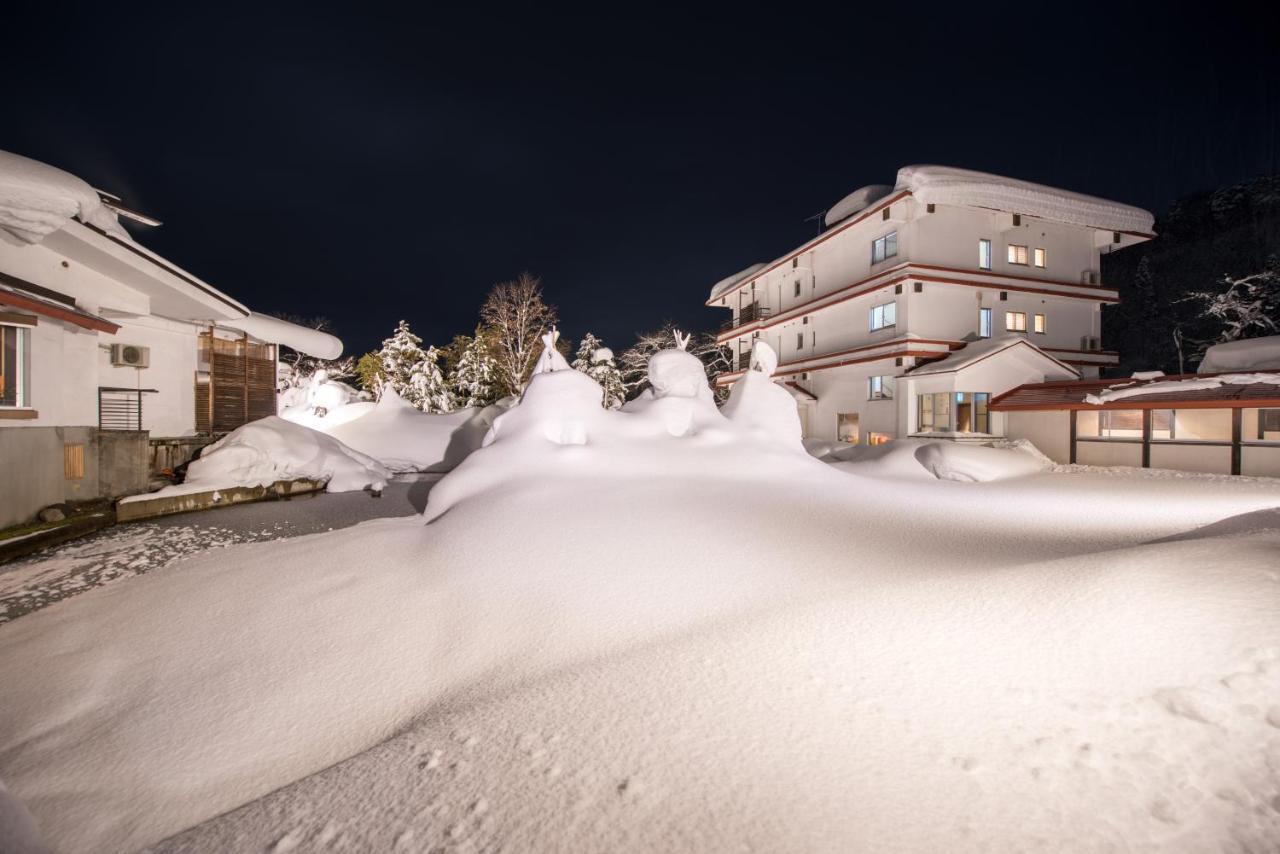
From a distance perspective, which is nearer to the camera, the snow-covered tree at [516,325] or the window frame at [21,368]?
the window frame at [21,368]

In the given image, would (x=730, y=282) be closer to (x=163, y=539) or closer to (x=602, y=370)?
(x=602, y=370)

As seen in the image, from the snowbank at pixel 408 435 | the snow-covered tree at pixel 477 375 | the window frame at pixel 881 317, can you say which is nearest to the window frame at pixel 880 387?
the window frame at pixel 881 317

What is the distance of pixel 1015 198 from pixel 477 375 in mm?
28544

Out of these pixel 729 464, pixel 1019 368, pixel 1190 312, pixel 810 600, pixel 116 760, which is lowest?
pixel 116 760

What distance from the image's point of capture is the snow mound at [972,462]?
14406 mm

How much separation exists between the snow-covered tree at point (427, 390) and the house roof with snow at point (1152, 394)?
94.6ft

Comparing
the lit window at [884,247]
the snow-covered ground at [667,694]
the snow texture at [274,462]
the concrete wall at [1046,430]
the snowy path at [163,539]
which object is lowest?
the snowy path at [163,539]

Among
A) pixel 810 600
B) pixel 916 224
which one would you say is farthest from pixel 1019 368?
pixel 810 600

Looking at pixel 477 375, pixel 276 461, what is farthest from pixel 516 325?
pixel 276 461

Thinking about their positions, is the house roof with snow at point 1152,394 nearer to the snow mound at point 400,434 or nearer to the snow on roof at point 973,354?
the snow on roof at point 973,354

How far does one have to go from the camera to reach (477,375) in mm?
33656

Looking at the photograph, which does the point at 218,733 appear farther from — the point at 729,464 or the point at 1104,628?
the point at 729,464

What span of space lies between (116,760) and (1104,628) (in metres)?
6.71

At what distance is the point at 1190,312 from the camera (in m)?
32.2
